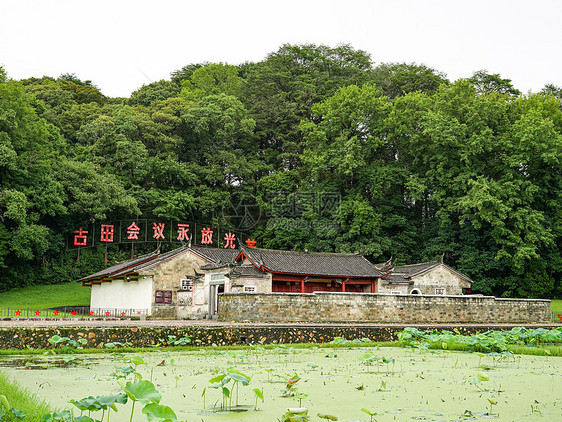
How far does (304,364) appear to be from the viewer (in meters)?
9.48

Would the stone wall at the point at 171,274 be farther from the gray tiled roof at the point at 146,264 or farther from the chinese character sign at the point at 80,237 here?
the chinese character sign at the point at 80,237

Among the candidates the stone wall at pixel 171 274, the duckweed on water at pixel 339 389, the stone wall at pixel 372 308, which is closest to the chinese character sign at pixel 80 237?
the stone wall at pixel 171 274

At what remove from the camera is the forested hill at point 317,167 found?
32812 millimetres

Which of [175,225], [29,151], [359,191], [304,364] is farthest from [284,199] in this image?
[304,364]

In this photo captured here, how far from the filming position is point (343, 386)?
650 cm

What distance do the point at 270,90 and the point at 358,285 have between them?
23923mm

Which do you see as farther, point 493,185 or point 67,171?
point 67,171

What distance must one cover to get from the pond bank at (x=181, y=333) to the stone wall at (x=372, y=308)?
3808mm

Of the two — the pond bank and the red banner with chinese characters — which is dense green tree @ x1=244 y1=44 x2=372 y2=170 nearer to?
the red banner with chinese characters

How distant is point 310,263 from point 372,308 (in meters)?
6.27

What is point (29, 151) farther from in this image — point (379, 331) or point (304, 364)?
point (304, 364)

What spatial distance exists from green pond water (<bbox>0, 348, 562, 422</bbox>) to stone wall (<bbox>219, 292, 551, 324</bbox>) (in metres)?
9.48

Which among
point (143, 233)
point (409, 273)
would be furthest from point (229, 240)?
point (409, 273)

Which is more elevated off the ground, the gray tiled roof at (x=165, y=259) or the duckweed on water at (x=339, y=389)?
the gray tiled roof at (x=165, y=259)
